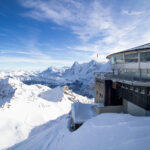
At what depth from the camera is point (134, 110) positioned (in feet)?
42.1

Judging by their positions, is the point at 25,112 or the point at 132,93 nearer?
the point at 132,93

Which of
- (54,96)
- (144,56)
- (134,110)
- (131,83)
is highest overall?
(144,56)

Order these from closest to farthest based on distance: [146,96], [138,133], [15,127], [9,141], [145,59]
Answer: [138,133]
[146,96]
[145,59]
[9,141]
[15,127]

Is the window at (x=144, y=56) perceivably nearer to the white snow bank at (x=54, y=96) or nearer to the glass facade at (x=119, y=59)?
the glass facade at (x=119, y=59)

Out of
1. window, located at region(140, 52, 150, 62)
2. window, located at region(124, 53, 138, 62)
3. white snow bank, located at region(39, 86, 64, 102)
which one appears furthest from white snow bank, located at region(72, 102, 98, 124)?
white snow bank, located at region(39, 86, 64, 102)

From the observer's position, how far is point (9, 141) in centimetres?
1967

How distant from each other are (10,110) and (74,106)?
21.2m

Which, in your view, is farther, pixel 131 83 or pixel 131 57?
pixel 131 57

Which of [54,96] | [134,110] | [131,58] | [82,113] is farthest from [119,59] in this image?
[54,96]

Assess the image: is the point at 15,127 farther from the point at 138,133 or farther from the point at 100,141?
the point at 138,133

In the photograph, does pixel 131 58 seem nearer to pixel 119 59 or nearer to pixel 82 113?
pixel 119 59

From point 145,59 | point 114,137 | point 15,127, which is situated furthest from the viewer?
point 15,127

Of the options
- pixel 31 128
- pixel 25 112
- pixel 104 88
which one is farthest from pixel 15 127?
pixel 104 88

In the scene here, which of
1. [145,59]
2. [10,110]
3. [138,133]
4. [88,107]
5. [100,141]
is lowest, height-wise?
[10,110]
